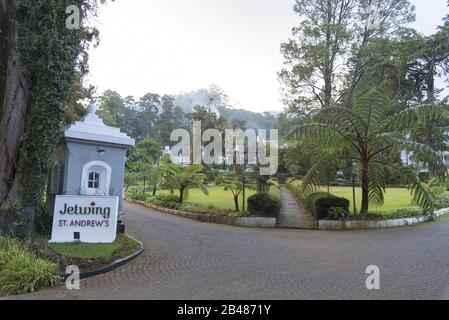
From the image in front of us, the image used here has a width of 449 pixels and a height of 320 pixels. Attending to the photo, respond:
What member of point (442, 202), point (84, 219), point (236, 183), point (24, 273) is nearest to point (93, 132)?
point (84, 219)

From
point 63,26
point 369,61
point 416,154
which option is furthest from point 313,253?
point 369,61

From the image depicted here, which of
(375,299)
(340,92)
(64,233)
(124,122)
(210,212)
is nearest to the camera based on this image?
(375,299)

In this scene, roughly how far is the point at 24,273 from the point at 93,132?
4.85m

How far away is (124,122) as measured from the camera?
69062 millimetres

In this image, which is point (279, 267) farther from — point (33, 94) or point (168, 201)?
point (168, 201)

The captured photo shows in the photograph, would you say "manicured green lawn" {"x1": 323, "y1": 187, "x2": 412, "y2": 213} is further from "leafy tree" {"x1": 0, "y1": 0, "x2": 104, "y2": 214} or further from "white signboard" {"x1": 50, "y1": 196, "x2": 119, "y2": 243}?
"leafy tree" {"x1": 0, "y1": 0, "x2": 104, "y2": 214}

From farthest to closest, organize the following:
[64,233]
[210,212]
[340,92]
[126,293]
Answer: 1. [340,92]
2. [210,212]
3. [64,233]
4. [126,293]

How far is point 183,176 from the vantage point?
1762cm

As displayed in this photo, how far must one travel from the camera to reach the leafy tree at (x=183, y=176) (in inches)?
691

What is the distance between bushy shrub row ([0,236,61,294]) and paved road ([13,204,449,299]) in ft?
0.83

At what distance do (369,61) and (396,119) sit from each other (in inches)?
549

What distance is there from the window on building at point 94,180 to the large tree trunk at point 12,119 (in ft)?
6.60

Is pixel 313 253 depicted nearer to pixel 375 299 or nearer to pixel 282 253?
pixel 282 253

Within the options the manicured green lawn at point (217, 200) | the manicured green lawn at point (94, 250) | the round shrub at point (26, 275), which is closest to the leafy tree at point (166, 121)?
the manicured green lawn at point (217, 200)
